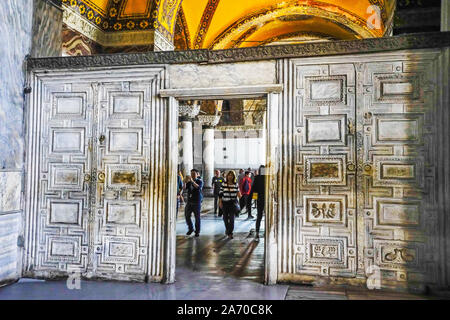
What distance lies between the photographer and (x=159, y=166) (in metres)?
4.56

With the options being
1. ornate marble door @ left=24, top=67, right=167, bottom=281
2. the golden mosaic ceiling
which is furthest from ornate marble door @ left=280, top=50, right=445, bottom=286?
the golden mosaic ceiling

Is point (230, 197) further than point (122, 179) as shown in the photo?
Yes

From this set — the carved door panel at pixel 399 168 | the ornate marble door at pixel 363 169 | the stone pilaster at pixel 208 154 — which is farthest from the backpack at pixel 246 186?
the stone pilaster at pixel 208 154

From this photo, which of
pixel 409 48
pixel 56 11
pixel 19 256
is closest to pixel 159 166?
pixel 19 256

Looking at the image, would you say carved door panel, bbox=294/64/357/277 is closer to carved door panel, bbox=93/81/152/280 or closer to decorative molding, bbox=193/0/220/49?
carved door panel, bbox=93/81/152/280

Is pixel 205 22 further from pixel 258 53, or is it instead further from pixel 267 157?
pixel 267 157

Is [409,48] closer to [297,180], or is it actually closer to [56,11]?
[297,180]

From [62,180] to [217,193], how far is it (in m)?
6.52

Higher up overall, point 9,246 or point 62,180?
point 62,180

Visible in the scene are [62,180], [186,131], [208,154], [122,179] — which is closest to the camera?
[122,179]

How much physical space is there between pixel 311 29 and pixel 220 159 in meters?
8.78

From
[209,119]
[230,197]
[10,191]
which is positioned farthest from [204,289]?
[209,119]

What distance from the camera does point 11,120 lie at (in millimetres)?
4566

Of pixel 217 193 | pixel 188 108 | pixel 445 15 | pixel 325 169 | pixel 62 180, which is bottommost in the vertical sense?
pixel 217 193
